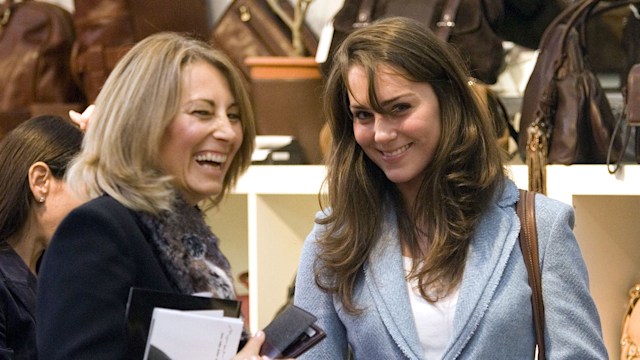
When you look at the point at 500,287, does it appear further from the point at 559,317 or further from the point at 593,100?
the point at 593,100

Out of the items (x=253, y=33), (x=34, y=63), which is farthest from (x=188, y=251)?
(x=34, y=63)

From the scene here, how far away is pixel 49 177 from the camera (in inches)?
96.7

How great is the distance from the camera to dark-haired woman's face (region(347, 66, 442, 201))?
6.29ft

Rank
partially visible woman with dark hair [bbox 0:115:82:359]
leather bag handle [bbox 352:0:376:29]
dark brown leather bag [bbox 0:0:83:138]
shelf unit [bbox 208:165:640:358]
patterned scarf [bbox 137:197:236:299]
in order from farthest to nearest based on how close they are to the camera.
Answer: dark brown leather bag [bbox 0:0:83:138] < leather bag handle [bbox 352:0:376:29] < shelf unit [bbox 208:165:640:358] < partially visible woman with dark hair [bbox 0:115:82:359] < patterned scarf [bbox 137:197:236:299]

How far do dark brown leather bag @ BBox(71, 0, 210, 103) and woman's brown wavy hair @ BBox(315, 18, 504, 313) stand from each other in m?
1.63

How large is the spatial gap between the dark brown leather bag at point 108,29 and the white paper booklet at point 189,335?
6.51 feet

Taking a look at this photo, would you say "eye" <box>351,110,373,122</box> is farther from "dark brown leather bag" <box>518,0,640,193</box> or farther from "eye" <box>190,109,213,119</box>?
"dark brown leather bag" <box>518,0,640,193</box>

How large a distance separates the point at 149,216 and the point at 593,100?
4.04 feet

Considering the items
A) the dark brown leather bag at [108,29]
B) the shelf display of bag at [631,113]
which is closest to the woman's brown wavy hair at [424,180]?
the shelf display of bag at [631,113]

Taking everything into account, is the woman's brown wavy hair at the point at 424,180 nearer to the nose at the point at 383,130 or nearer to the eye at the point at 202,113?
the nose at the point at 383,130

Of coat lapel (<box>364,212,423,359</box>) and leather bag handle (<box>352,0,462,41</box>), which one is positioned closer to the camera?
coat lapel (<box>364,212,423,359</box>)

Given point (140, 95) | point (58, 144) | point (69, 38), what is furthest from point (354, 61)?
point (69, 38)

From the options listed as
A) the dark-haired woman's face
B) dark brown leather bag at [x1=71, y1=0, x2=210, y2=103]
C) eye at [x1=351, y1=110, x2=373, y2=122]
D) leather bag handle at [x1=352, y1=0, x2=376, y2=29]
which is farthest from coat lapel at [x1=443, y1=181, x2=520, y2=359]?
dark brown leather bag at [x1=71, y1=0, x2=210, y2=103]

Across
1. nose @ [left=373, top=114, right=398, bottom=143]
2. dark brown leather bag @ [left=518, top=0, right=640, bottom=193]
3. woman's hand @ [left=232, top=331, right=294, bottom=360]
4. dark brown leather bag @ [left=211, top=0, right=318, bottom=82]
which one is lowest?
dark brown leather bag @ [left=211, top=0, right=318, bottom=82]
